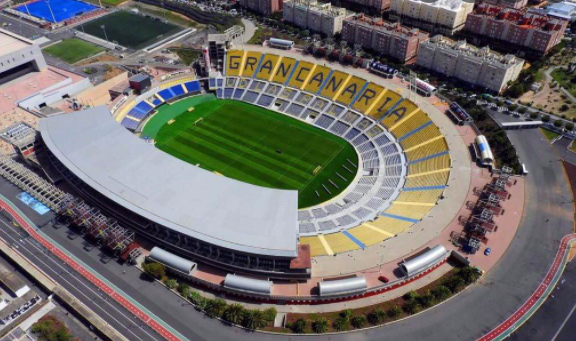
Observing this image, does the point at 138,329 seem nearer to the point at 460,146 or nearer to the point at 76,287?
the point at 76,287

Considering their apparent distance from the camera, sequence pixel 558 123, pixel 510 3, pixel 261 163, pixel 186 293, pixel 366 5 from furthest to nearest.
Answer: pixel 366 5 → pixel 510 3 → pixel 558 123 → pixel 261 163 → pixel 186 293

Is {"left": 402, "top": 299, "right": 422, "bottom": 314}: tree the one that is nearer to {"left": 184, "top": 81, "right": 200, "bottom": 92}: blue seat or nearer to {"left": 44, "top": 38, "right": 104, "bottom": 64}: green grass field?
{"left": 184, "top": 81, "right": 200, "bottom": 92}: blue seat

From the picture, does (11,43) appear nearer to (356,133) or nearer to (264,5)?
(264,5)

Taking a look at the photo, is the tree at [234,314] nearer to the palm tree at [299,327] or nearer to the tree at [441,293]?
the palm tree at [299,327]

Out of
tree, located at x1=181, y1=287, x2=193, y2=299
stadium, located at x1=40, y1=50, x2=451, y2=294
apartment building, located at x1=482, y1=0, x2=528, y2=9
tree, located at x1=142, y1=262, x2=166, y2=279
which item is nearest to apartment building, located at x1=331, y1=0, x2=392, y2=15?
apartment building, located at x1=482, y1=0, x2=528, y2=9

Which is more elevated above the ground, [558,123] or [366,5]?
[366,5]

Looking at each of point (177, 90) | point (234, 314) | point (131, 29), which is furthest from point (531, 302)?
point (131, 29)
